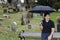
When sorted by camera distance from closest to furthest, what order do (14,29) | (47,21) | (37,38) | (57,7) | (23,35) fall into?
(47,21) → (23,35) → (37,38) → (14,29) → (57,7)

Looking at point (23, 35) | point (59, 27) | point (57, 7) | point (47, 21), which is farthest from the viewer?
point (57, 7)

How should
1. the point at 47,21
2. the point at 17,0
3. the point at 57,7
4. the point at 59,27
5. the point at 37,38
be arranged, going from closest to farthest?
1. the point at 47,21
2. the point at 37,38
3. the point at 59,27
4. the point at 57,7
5. the point at 17,0

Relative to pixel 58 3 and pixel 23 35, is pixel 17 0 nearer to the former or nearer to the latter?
pixel 58 3

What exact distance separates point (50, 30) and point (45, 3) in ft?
108

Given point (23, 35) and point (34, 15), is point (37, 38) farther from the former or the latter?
point (34, 15)

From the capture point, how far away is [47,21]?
33.2 feet

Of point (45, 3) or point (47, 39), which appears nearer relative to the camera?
point (47, 39)

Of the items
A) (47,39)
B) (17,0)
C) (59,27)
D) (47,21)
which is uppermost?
(47,21)

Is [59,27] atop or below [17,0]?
atop

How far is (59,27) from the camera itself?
17422mm

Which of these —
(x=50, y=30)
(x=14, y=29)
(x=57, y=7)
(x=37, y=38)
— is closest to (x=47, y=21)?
(x=50, y=30)

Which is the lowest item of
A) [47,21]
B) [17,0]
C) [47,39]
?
[17,0]

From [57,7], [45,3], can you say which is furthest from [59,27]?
[45,3]

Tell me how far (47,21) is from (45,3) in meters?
33.1
